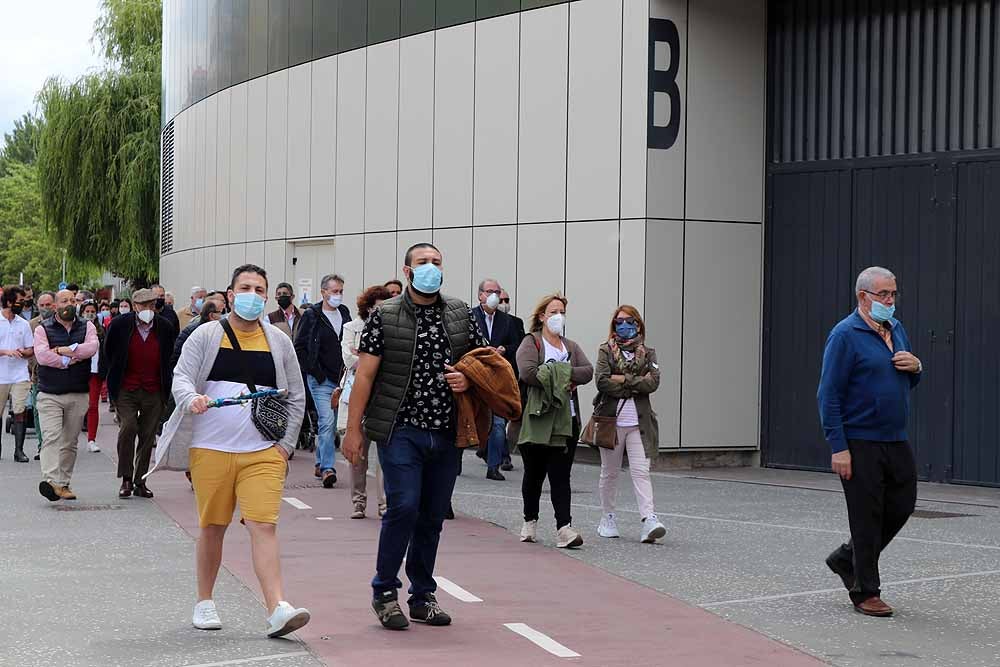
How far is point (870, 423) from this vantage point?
8.16 meters

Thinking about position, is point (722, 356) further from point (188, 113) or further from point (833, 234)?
point (188, 113)

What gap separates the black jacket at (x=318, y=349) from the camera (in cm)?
1408

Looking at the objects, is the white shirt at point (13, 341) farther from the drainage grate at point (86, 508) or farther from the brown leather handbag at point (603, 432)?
the brown leather handbag at point (603, 432)

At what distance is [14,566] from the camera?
9.28 m

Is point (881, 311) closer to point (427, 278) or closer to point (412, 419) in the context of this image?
point (427, 278)

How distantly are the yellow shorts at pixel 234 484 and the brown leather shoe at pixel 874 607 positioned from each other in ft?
10.7

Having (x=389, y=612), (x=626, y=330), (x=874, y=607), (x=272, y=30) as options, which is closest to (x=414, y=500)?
(x=389, y=612)

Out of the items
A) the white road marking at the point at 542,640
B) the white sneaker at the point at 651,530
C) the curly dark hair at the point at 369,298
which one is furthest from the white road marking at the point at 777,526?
the white road marking at the point at 542,640

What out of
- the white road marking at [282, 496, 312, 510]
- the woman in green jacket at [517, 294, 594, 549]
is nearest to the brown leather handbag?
the woman in green jacket at [517, 294, 594, 549]

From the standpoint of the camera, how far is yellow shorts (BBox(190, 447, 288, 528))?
24.0 ft

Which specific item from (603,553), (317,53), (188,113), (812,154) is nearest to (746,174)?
(812,154)

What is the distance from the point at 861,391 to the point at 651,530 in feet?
8.81

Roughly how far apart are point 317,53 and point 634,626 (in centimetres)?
1667

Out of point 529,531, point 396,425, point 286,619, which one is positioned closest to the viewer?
point 286,619
